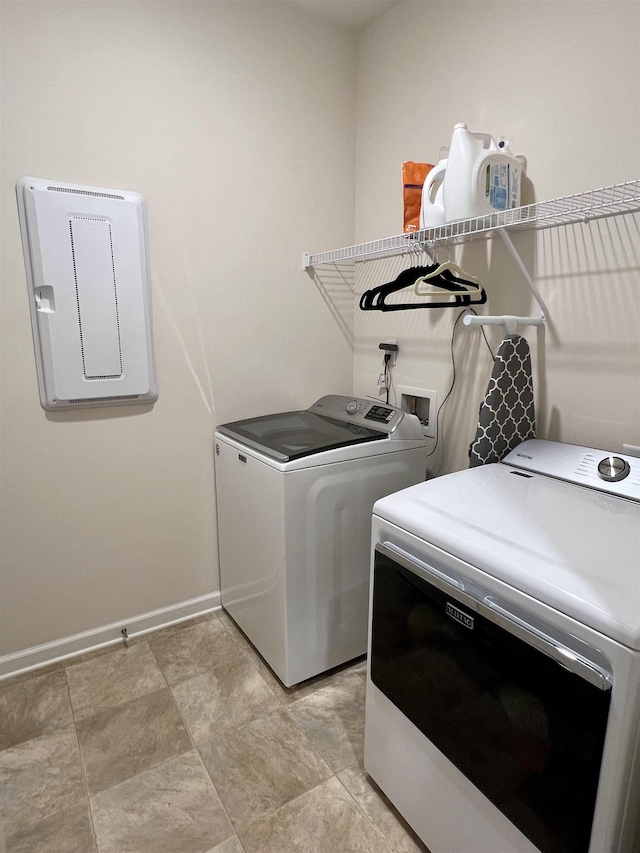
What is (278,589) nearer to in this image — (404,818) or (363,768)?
(363,768)

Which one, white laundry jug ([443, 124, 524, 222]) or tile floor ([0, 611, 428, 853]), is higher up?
white laundry jug ([443, 124, 524, 222])

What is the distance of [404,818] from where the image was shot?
133 centimetres

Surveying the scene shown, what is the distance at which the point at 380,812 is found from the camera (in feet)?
4.51

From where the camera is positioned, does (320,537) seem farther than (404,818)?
Yes

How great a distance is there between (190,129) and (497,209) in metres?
1.20

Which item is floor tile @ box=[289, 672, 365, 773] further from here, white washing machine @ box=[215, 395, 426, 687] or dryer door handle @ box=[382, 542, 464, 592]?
dryer door handle @ box=[382, 542, 464, 592]

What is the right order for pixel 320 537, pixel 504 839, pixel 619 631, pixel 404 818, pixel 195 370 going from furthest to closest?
pixel 195 370 < pixel 320 537 < pixel 404 818 < pixel 504 839 < pixel 619 631

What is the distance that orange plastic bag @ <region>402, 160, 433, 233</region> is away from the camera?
1747 millimetres

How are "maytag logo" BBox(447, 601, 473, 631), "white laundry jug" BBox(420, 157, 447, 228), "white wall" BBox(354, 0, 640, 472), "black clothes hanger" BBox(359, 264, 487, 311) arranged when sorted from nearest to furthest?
1. "maytag logo" BBox(447, 601, 473, 631)
2. "white wall" BBox(354, 0, 640, 472)
3. "white laundry jug" BBox(420, 157, 447, 228)
4. "black clothes hanger" BBox(359, 264, 487, 311)

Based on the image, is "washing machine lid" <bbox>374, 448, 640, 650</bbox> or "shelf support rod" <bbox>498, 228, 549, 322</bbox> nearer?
"washing machine lid" <bbox>374, 448, 640, 650</bbox>

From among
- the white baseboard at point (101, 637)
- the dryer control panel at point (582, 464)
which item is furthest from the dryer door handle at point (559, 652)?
the white baseboard at point (101, 637)

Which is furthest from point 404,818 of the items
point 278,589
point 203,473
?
point 203,473

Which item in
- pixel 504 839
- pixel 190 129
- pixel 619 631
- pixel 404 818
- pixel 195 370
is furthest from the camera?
pixel 195 370

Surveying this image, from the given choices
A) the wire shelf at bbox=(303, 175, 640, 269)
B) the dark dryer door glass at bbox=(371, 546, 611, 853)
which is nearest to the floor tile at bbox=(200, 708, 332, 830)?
the dark dryer door glass at bbox=(371, 546, 611, 853)
